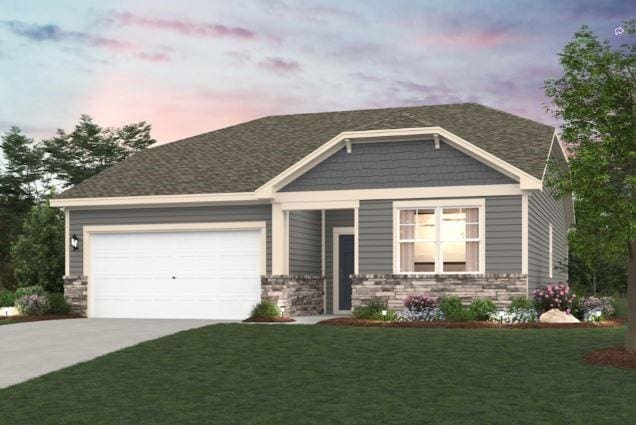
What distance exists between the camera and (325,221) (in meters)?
25.4

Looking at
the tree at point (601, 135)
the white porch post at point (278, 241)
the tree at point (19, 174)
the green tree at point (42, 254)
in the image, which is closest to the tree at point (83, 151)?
the tree at point (19, 174)

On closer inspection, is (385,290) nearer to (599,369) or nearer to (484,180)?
(484,180)

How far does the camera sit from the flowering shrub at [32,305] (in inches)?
957

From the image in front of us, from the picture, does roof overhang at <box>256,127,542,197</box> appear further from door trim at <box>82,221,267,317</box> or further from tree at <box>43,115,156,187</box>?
tree at <box>43,115,156,187</box>

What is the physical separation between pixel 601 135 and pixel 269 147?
47.8 ft

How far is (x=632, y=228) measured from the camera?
1322cm

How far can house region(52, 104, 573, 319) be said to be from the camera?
2081 cm

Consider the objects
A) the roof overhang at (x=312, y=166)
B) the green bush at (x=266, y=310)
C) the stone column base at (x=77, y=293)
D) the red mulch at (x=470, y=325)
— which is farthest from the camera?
the stone column base at (x=77, y=293)

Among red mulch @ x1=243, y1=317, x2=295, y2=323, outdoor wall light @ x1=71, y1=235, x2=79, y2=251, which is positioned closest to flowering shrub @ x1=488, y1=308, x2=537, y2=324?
red mulch @ x1=243, y1=317, x2=295, y2=323

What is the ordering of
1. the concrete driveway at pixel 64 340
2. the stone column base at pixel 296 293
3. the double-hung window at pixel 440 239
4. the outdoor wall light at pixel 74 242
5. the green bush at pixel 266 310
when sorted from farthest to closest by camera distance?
the outdoor wall light at pixel 74 242 → the stone column base at pixel 296 293 → the green bush at pixel 266 310 → the double-hung window at pixel 440 239 → the concrete driveway at pixel 64 340

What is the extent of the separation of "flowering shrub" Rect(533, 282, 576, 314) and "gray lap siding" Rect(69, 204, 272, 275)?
23.0ft

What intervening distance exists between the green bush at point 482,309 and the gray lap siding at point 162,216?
576 centimetres

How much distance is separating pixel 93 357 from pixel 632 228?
9.44 m

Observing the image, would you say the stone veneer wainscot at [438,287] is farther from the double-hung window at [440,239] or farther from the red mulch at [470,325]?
the red mulch at [470,325]
